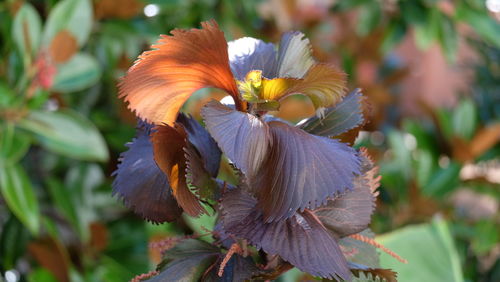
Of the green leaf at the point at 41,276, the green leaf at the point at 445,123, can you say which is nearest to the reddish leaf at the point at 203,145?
the green leaf at the point at 41,276

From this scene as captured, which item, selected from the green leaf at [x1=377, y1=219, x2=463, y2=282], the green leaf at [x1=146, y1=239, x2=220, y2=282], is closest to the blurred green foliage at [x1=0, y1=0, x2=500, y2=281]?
the green leaf at [x1=377, y1=219, x2=463, y2=282]

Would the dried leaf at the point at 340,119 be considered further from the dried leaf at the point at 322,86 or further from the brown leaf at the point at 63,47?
the brown leaf at the point at 63,47

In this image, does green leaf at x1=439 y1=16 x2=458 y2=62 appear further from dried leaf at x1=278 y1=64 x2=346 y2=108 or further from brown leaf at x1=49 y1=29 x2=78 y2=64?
dried leaf at x1=278 y1=64 x2=346 y2=108

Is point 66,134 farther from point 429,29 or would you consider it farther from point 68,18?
point 429,29

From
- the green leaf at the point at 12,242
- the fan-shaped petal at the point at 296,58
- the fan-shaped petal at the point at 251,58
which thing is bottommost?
the green leaf at the point at 12,242

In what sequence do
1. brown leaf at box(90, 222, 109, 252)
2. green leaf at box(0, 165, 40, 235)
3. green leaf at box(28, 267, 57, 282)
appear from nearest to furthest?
green leaf at box(0, 165, 40, 235), green leaf at box(28, 267, 57, 282), brown leaf at box(90, 222, 109, 252)

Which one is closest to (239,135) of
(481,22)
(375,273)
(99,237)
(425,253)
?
(375,273)
